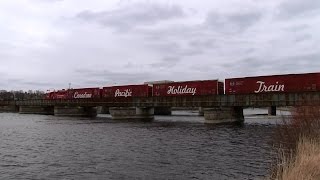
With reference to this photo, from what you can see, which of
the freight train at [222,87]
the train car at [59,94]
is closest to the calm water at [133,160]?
the freight train at [222,87]

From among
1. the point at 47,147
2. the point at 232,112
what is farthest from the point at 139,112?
the point at 47,147

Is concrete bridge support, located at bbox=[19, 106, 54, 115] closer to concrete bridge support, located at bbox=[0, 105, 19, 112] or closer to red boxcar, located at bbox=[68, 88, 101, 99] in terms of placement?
red boxcar, located at bbox=[68, 88, 101, 99]

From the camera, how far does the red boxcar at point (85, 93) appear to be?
96.8 m

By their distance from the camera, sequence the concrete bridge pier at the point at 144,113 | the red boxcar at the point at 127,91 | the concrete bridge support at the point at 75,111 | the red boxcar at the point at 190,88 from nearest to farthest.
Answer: the red boxcar at the point at 190,88 < the red boxcar at the point at 127,91 < the concrete bridge pier at the point at 144,113 < the concrete bridge support at the point at 75,111

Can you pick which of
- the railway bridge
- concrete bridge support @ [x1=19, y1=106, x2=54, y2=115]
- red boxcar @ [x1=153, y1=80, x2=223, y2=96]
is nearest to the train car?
the railway bridge

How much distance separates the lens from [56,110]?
105 meters

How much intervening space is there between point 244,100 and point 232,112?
4515 mm

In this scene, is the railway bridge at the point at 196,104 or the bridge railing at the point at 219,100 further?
the railway bridge at the point at 196,104

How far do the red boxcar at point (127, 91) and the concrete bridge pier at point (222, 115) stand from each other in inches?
713

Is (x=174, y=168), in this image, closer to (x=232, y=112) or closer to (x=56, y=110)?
(x=232, y=112)

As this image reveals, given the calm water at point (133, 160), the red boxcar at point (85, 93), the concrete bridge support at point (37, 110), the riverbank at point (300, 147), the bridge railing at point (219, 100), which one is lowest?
the calm water at point (133, 160)

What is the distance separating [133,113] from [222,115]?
2436 cm

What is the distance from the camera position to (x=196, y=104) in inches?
2724

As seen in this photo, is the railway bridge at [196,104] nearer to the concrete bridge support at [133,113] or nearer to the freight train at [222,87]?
the concrete bridge support at [133,113]
